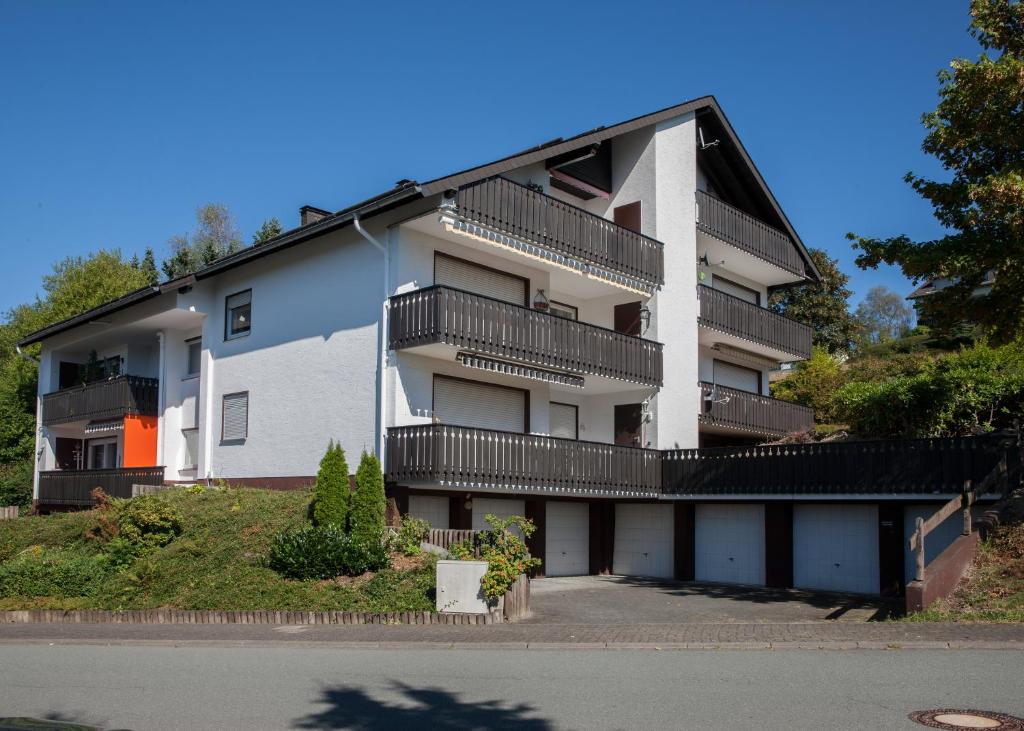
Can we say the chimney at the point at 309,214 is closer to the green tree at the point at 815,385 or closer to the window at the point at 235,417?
the window at the point at 235,417

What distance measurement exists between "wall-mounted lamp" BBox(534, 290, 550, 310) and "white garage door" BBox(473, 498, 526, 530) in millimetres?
5137

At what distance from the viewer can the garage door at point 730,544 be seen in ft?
88.6

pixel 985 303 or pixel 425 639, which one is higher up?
pixel 985 303

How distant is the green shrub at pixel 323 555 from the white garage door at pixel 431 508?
4.77 meters

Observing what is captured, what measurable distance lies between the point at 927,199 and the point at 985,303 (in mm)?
2440

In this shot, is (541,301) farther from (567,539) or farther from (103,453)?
(103,453)

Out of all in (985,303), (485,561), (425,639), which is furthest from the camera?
(985,303)

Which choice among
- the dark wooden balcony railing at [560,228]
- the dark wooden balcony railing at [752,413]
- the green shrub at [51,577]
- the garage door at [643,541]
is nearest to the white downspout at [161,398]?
the green shrub at [51,577]

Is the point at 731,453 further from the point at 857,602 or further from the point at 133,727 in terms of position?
the point at 133,727

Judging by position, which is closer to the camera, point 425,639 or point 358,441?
point 425,639

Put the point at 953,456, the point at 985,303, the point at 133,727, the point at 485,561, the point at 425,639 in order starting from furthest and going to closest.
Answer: the point at 953,456 < the point at 985,303 < the point at 485,561 < the point at 425,639 < the point at 133,727

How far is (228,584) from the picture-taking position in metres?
18.9

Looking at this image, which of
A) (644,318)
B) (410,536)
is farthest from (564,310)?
→ (410,536)

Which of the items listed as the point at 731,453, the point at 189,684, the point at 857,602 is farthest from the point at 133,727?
the point at 731,453
